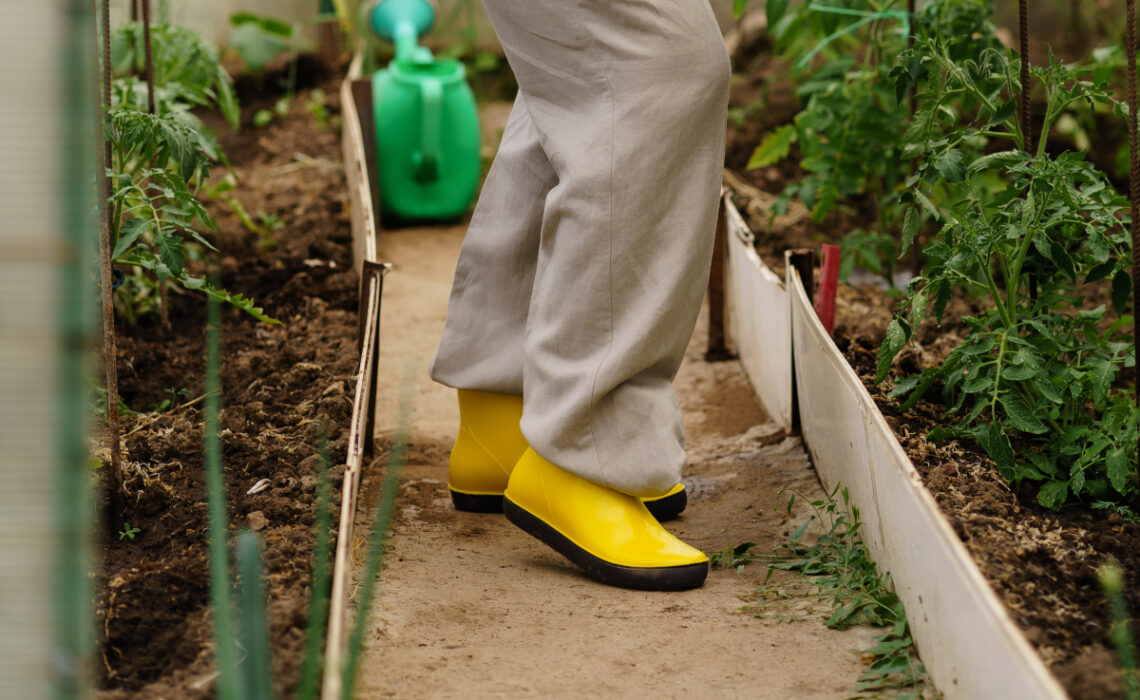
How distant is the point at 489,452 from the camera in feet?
6.02

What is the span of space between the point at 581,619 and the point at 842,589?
332 mm

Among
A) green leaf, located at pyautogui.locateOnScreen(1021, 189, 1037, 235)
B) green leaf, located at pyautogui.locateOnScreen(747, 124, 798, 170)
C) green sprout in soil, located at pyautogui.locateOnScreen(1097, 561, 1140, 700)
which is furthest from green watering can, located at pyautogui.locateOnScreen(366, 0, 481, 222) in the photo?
green sprout in soil, located at pyautogui.locateOnScreen(1097, 561, 1140, 700)

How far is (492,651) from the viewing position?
54.7 inches

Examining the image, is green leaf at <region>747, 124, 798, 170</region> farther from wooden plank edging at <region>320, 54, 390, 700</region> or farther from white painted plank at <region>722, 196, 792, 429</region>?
wooden plank edging at <region>320, 54, 390, 700</region>

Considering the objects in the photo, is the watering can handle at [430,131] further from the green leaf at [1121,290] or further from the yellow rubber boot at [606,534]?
the green leaf at [1121,290]

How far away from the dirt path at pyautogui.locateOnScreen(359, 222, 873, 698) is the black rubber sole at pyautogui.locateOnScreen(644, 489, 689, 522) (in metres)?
0.02

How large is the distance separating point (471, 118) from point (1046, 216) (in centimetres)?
227

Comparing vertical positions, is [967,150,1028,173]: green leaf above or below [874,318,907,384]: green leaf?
above

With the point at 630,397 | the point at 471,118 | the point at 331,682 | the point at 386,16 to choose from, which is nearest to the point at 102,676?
the point at 331,682

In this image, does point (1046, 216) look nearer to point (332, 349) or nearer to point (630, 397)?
point (630, 397)

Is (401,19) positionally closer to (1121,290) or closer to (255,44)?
(255,44)

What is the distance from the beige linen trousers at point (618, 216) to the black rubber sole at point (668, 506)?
234 mm

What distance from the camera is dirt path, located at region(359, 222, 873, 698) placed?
1320 mm

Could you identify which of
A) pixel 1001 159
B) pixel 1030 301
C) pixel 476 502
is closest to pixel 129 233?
pixel 476 502
